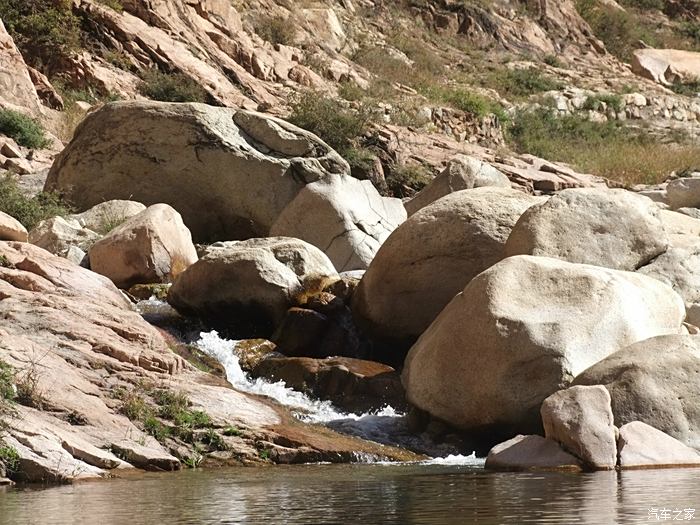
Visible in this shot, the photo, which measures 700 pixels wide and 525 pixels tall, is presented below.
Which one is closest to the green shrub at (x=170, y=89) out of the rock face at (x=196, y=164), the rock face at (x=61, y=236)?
the rock face at (x=196, y=164)

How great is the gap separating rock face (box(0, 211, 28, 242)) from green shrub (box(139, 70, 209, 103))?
33.0 feet

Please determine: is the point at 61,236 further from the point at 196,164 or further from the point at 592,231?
the point at 592,231

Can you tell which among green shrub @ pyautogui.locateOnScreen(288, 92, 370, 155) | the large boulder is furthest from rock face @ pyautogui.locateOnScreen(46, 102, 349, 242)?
green shrub @ pyautogui.locateOnScreen(288, 92, 370, 155)

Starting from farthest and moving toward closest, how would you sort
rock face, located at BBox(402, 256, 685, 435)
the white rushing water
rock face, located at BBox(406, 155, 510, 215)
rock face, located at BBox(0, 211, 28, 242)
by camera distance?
rock face, located at BBox(406, 155, 510, 215)
rock face, located at BBox(0, 211, 28, 242)
the white rushing water
rock face, located at BBox(402, 256, 685, 435)

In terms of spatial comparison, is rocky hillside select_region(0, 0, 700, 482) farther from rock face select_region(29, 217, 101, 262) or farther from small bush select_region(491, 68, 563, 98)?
small bush select_region(491, 68, 563, 98)

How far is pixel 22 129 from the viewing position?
21.5m

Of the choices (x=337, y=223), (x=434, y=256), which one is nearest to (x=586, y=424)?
(x=434, y=256)

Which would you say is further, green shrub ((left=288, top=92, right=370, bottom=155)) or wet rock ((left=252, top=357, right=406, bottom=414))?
green shrub ((left=288, top=92, right=370, bottom=155))

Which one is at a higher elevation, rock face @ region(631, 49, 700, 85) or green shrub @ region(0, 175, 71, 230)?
rock face @ region(631, 49, 700, 85)

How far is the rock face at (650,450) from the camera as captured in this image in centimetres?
882

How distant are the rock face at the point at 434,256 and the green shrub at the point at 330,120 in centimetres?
957

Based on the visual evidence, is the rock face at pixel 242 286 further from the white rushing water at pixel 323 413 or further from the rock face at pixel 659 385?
the rock face at pixel 659 385

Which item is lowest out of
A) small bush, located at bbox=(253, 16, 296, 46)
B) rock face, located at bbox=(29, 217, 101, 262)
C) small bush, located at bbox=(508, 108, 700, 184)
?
rock face, located at bbox=(29, 217, 101, 262)

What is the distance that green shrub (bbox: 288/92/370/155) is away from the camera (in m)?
23.0
